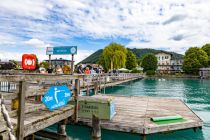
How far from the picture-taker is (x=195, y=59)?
8075cm

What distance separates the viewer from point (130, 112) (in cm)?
1166

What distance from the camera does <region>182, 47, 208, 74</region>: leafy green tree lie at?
267 ft

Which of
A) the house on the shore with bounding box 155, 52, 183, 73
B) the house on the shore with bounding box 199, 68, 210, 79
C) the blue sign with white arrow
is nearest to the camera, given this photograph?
the blue sign with white arrow

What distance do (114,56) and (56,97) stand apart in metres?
63.1

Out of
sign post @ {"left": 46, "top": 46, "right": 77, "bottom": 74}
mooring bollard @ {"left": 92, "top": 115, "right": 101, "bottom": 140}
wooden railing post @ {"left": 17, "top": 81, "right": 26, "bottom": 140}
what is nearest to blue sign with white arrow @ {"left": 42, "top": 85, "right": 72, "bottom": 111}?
wooden railing post @ {"left": 17, "top": 81, "right": 26, "bottom": 140}

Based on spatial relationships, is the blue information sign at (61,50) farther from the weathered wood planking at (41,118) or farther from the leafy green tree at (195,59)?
the leafy green tree at (195,59)

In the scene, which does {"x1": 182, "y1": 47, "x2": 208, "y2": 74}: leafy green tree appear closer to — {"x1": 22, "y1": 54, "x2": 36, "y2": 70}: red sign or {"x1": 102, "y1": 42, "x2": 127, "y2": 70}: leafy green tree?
{"x1": 102, "y1": 42, "x2": 127, "y2": 70}: leafy green tree

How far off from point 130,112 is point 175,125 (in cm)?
252

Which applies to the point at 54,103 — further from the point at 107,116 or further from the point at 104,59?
the point at 104,59

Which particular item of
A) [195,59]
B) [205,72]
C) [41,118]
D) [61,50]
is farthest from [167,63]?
[41,118]

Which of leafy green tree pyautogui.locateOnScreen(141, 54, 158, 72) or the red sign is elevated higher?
leafy green tree pyautogui.locateOnScreen(141, 54, 158, 72)

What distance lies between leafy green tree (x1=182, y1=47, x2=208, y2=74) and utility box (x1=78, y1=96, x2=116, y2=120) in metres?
77.8

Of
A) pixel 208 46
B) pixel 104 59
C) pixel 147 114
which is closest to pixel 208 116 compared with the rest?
pixel 147 114

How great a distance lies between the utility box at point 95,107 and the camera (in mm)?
9452
